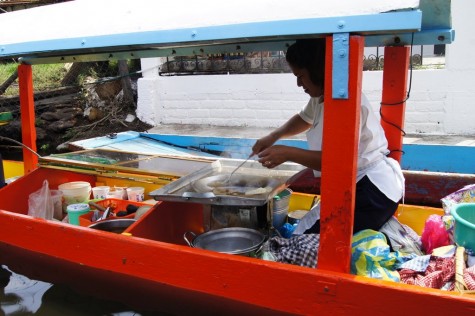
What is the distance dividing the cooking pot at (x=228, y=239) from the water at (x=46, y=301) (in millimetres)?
733

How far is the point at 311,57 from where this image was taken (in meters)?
2.39

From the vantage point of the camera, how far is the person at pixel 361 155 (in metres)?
2.38

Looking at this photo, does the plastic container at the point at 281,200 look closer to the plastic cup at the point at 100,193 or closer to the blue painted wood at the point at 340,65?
the blue painted wood at the point at 340,65

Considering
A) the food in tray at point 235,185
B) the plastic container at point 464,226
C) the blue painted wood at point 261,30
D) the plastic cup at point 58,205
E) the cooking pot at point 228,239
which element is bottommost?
the plastic cup at point 58,205

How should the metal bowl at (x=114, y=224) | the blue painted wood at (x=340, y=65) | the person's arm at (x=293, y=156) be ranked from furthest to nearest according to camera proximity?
the metal bowl at (x=114, y=224)
the person's arm at (x=293, y=156)
the blue painted wood at (x=340, y=65)

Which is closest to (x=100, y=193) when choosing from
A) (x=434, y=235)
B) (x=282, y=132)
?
(x=282, y=132)

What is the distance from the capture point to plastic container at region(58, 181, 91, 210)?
3830 millimetres

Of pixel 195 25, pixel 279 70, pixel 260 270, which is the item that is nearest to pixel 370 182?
pixel 260 270

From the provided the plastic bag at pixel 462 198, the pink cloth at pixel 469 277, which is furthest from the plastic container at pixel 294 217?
the pink cloth at pixel 469 277

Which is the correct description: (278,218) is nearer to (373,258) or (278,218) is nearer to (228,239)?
(228,239)

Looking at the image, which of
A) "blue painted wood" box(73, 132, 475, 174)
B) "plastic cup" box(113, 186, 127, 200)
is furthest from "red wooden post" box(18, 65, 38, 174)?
"blue painted wood" box(73, 132, 475, 174)

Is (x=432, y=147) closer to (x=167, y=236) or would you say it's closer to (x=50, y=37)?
(x=167, y=236)

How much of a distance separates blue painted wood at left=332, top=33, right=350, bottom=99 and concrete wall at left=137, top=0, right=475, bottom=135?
566 cm

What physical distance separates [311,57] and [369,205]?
2.96 feet
